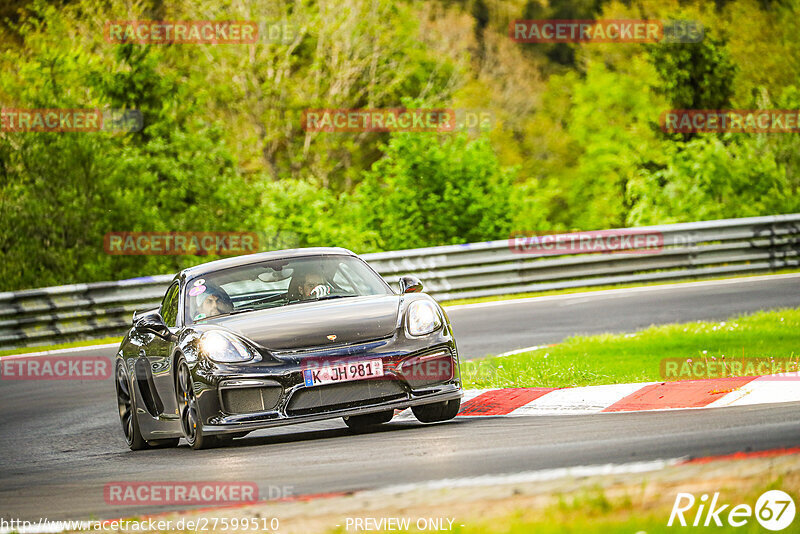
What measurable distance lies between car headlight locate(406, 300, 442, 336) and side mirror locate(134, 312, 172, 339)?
5.72ft

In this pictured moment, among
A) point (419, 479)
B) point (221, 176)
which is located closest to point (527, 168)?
point (221, 176)

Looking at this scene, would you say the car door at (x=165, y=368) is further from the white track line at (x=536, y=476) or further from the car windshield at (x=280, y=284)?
the white track line at (x=536, y=476)

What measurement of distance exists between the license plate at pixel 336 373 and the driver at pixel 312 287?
135 cm

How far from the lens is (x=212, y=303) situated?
29.6 ft

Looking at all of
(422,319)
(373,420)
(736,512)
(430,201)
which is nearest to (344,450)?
(422,319)

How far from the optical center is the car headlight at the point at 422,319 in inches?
326

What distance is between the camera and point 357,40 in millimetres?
43000

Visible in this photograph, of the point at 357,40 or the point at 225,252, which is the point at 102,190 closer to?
the point at 225,252

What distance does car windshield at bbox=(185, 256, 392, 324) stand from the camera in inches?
360

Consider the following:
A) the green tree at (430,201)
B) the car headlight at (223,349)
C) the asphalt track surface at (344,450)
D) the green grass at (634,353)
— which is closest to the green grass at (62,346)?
the asphalt track surface at (344,450)

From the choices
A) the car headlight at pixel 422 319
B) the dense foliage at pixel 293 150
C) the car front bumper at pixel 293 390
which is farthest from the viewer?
the dense foliage at pixel 293 150

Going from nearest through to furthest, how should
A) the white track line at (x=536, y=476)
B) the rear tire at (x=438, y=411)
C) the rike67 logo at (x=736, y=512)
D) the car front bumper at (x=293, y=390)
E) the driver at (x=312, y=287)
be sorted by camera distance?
the rike67 logo at (x=736, y=512) → the white track line at (x=536, y=476) → the car front bumper at (x=293, y=390) → the rear tire at (x=438, y=411) → the driver at (x=312, y=287)

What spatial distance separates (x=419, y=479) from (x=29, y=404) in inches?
310

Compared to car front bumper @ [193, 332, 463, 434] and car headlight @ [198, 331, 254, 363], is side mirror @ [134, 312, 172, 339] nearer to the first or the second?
car headlight @ [198, 331, 254, 363]
